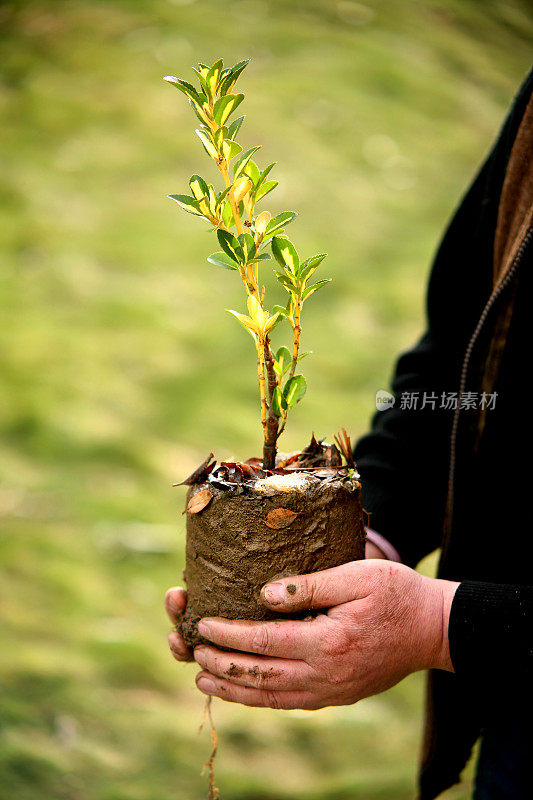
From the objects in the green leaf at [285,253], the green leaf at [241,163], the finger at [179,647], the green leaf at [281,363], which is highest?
the green leaf at [241,163]

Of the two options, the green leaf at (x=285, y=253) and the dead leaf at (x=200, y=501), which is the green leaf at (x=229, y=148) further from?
the dead leaf at (x=200, y=501)

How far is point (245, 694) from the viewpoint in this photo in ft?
2.95

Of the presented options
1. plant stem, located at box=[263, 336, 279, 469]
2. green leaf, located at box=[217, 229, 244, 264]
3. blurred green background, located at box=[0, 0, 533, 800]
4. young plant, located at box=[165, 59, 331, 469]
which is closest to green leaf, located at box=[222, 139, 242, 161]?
young plant, located at box=[165, 59, 331, 469]

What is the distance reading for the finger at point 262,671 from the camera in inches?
33.9

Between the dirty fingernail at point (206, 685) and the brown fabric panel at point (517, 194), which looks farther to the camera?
the brown fabric panel at point (517, 194)

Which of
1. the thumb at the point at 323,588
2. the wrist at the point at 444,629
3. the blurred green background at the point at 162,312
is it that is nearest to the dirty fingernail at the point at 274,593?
the thumb at the point at 323,588

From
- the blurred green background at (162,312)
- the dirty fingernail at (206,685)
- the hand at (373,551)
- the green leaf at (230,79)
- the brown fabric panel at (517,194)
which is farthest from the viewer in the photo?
the blurred green background at (162,312)

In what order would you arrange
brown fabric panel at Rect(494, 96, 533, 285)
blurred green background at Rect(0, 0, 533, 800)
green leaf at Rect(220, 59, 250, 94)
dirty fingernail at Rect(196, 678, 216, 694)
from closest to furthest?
green leaf at Rect(220, 59, 250, 94)
dirty fingernail at Rect(196, 678, 216, 694)
brown fabric panel at Rect(494, 96, 533, 285)
blurred green background at Rect(0, 0, 533, 800)

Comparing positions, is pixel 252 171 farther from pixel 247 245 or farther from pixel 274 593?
pixel 274 593

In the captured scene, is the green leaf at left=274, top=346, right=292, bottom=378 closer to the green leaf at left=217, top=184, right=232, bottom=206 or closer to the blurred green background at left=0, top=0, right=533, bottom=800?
the green leaf at left=217, top=184, right=232, bottom=206

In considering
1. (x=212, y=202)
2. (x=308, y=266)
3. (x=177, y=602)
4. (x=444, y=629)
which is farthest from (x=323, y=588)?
(x=212, y=202)

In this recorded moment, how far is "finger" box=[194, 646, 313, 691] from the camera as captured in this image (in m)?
0.86

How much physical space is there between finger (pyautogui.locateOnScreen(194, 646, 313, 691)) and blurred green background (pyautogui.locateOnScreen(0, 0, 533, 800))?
1.20 meters

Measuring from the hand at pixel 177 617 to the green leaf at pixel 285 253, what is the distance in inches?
20.2
